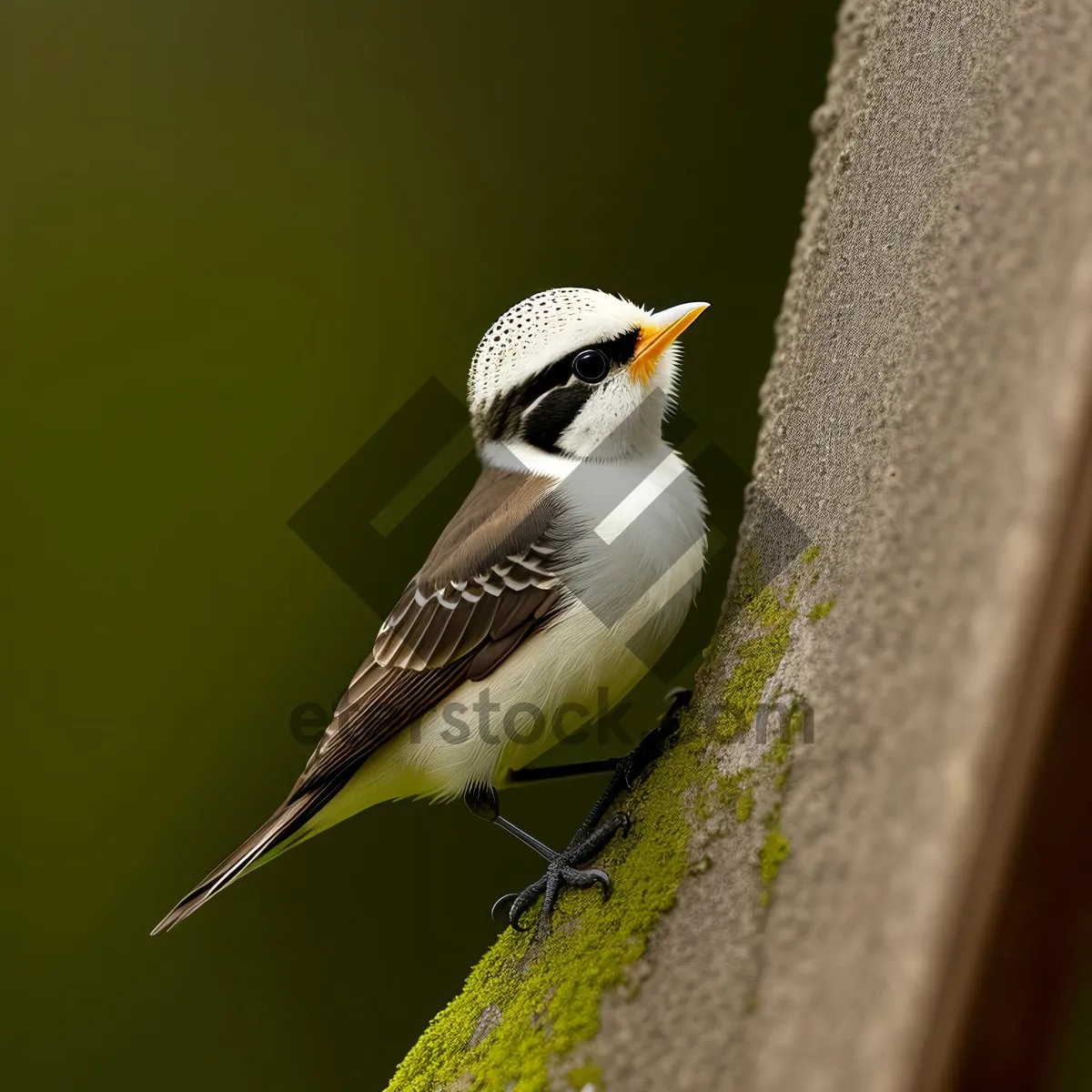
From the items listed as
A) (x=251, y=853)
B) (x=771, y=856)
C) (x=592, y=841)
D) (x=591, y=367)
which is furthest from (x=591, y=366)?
(x=771, y=856)

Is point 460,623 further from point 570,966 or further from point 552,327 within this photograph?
point 570,966

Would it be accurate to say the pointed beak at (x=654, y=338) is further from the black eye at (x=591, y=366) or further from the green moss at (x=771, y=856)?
the green moss at (x=771, y=856)

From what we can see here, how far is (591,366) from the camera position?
4.58 feet

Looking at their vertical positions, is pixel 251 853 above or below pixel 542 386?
below

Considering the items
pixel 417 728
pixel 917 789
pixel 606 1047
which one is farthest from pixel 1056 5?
pixel 417 728

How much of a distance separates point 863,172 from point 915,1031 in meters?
0.76

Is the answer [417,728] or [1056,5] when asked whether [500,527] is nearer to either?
[417,728]

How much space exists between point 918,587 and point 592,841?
607 mm

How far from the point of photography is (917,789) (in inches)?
19.8

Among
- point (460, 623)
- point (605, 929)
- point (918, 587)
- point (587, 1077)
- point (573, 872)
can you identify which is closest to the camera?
point (918, 587)

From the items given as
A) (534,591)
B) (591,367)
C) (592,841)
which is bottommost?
(592,841)

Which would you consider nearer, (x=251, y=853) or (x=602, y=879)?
(x=602, y=879)

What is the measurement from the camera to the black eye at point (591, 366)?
4.56 ft

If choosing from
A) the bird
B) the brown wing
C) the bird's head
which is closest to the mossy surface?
the bird
